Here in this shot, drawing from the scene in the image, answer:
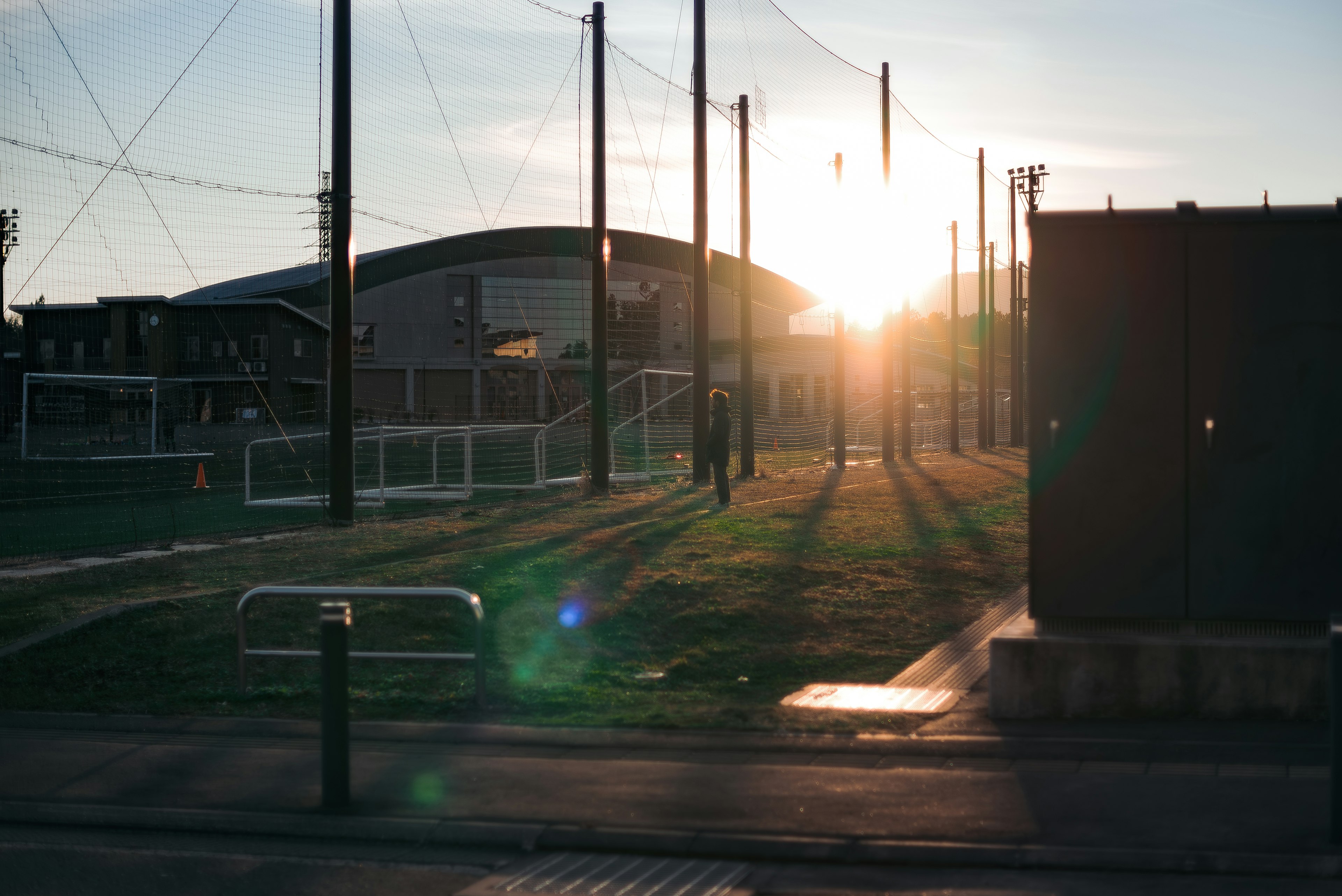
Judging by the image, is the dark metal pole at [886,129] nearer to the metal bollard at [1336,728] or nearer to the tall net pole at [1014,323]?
the tall net pole at [1014,323]

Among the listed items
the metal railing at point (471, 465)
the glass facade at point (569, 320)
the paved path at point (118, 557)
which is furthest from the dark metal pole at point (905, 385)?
the glass facade at point (569, 320)

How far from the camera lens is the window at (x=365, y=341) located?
6369 cm

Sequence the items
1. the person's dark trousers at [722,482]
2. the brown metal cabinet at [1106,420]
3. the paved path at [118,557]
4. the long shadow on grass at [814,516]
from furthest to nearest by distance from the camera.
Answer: the person's dark trousers at [722,482] → the long shadow on grass at [814,516] → the paved path at [118,557] → the brown metal cabinet at [1106,420]

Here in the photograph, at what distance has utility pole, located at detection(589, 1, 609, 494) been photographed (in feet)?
68.8

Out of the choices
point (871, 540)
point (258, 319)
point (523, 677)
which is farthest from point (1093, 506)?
point (258, 319)

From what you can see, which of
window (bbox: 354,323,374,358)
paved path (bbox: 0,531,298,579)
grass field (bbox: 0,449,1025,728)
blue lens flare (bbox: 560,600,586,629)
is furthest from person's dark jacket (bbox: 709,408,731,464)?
window (bbox: 354,323,374,358)

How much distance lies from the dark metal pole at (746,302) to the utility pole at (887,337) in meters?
6.64

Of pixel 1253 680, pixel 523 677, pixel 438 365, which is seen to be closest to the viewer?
pixel 1253 680

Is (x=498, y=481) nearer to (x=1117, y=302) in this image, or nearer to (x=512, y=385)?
(x=1117, y=302)

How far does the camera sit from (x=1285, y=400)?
635 cm

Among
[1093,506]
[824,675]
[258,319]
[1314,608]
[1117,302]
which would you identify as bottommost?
[824,675]

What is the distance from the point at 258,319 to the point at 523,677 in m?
53.8

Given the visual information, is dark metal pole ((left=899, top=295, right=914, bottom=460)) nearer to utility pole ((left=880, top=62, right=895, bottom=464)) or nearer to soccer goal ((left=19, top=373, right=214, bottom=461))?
utility pole ((left=880, top=62, right=895, bottom=464))

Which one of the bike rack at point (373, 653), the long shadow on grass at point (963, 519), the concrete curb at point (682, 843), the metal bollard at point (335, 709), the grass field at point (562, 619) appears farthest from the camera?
the long shadow on grass at point (963, 519)
